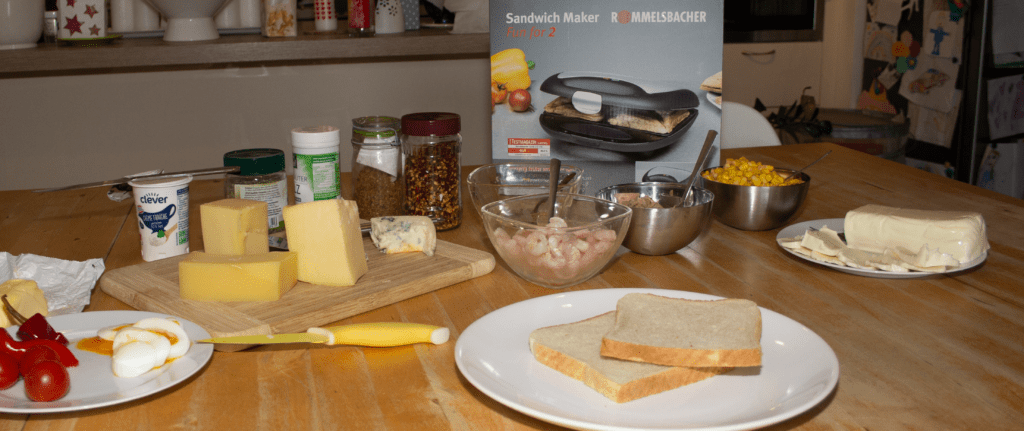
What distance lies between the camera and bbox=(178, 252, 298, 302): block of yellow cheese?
92 centimetres

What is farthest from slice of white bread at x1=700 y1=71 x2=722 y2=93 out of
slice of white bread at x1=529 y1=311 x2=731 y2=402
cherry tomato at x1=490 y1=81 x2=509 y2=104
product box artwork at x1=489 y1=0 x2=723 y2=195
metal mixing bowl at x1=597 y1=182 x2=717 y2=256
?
slice of white bread at x1=529 y1=311 x2=731 y2=402

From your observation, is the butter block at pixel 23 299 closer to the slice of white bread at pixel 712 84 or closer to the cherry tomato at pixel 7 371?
the cherry tomato at pixel 7 371

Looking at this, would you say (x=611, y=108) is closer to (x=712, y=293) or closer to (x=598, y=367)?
(x=712, y=293)

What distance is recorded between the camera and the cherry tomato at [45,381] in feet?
2.24

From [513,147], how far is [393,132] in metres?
0.24

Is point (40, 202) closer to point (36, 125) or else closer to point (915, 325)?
point (36, 125)

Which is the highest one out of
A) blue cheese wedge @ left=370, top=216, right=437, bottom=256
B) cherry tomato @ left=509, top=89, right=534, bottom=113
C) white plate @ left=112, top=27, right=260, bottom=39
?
white plate @ left=112, top=27, right=260, bottom=39

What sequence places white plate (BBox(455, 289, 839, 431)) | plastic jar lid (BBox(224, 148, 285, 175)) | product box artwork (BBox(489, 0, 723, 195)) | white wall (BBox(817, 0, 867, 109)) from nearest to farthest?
white plate (BBox(455, 289, 839, 431)), plastic jar lid (BBox(224, 148, 285, 175)), product box artwork (BBox(489, 0, 723, 195)), white wall (BBox(817, 0, 867, 109))

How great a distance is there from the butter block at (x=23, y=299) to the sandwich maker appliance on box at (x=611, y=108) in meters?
0.83

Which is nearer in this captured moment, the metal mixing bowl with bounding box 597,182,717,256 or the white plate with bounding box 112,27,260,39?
the metal mixing bowl with bounding box 597,182,717,256

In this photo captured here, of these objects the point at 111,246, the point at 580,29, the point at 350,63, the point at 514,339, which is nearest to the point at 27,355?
the point at 514,339

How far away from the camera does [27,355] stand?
28.0 inches

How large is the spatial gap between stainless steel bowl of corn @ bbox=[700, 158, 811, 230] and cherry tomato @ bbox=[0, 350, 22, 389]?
1.02 meters

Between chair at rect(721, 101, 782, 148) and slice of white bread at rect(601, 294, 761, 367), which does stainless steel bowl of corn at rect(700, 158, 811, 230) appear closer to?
slice of white bread at rect(601, 294, 761, 367)
